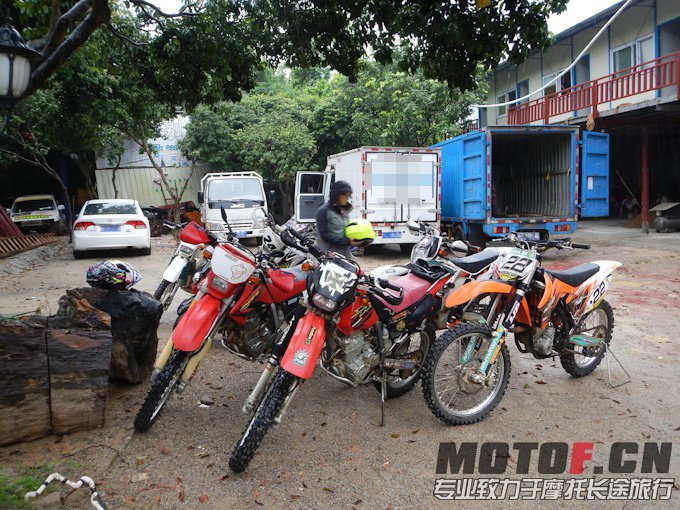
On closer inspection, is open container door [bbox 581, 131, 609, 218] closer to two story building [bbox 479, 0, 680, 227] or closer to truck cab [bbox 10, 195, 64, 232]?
two story building [bbox 479, 0, 680, 227]

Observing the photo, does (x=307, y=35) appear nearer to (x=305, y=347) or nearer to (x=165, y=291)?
(x=165, y=291)

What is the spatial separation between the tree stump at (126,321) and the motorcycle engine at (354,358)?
1625 mm

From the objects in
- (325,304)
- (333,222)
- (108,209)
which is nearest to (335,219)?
(333,222)

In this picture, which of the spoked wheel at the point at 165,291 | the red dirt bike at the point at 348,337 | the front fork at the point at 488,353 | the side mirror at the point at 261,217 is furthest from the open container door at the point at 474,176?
the front fork at the point at 488,353

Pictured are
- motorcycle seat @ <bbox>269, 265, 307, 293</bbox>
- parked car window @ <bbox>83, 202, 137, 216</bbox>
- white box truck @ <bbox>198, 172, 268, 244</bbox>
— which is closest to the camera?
motorcycle seat @ <bbox>269, 265, 307, 293</bbox>

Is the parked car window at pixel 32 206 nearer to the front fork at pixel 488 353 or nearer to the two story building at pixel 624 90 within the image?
the two story building at pixel 624 90

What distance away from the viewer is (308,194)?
15086 millimetres

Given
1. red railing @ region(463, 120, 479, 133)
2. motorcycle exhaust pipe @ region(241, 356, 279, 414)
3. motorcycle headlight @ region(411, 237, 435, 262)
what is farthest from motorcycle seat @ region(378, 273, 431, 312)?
red railing @ region(463, 120, 479, 133)

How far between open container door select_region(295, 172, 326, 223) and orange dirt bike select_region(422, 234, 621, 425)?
35.5 ft

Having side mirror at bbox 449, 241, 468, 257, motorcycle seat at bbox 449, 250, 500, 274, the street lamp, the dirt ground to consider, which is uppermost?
the street lamp

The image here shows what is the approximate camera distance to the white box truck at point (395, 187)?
12.1 m

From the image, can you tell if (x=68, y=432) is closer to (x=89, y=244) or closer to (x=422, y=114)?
(x=89, y=244)

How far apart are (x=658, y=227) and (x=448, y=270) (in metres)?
14.1

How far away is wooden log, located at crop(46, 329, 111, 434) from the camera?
3379mm
